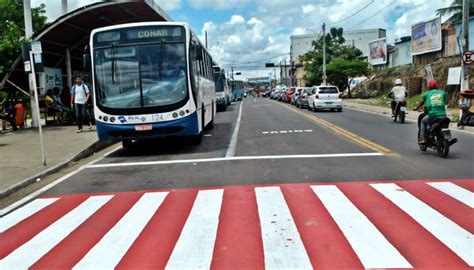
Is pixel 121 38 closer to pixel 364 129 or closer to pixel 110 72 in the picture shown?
pixel 110 72

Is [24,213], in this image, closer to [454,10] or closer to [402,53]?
[454,10]

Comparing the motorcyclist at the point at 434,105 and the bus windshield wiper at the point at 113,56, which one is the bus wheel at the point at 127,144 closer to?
the bus windshield wiper at the point at 113,56

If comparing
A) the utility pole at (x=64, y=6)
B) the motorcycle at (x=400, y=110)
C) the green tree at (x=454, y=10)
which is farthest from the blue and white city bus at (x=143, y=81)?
the green tree at (x=454, y=10)

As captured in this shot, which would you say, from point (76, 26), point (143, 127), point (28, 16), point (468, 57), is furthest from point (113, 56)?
point (468, 57)

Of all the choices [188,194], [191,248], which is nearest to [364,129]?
[188,194]

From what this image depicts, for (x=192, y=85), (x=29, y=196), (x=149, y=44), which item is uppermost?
(x=149, y=44)

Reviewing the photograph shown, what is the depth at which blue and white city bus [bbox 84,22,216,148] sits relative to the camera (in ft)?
40.3

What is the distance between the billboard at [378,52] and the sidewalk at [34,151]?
159 feet

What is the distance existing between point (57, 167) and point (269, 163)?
4824 mm

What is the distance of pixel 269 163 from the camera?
10500mm

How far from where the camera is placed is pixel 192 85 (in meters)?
12.5

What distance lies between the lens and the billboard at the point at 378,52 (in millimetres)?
60000

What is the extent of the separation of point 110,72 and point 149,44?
124 cm

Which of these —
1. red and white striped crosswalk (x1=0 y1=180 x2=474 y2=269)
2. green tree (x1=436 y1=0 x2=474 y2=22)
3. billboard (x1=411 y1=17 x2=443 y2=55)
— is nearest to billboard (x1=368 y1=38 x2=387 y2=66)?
billboard (x1=411 y1=17 x2=443 y2=55)
